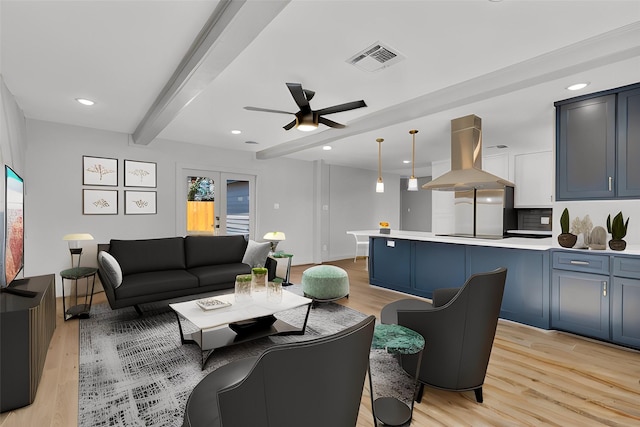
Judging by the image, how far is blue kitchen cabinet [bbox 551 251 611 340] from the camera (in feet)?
9.70

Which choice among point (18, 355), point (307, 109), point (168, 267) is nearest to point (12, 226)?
point (18, 355)

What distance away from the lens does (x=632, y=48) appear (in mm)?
2127

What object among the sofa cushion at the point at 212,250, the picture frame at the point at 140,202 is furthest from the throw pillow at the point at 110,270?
the picture frame at the point at 140,202

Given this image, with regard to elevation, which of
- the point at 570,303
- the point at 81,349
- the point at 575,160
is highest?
the point at 575,160

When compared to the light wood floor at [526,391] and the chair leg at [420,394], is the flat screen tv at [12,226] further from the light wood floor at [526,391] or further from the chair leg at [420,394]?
the chair leg at [420,394]

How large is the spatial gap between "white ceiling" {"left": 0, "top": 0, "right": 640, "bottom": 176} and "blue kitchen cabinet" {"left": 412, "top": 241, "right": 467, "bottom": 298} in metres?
1.72

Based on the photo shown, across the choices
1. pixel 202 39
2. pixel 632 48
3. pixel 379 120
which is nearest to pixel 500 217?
pixel 379 120

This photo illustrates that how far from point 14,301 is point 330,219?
605 centimetres

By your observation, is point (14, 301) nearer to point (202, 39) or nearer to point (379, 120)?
point (202, 39)

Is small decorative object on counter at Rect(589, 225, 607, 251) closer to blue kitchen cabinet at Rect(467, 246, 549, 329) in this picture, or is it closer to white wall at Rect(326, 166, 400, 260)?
blue kitchen cabinet at Rect(467, 246, 549, 329)

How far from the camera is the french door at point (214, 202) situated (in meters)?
5.60

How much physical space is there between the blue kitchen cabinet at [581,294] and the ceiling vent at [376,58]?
260cm

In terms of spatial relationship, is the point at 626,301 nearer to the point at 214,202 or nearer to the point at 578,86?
the point at 578,86

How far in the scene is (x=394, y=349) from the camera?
1637 mm
